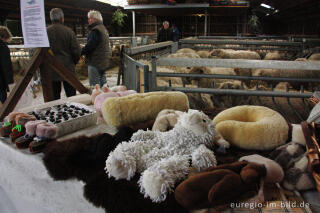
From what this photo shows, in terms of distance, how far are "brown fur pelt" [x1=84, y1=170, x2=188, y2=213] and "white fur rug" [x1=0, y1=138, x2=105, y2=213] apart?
0.06 metres

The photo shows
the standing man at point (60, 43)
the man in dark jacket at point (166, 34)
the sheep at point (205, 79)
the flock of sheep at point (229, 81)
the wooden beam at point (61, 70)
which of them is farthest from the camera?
the man in dark jacket at point (166, 34)

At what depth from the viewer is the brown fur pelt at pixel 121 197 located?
2.57ft

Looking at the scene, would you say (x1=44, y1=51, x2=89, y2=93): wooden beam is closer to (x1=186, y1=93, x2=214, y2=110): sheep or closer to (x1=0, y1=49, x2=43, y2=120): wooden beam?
(x1=0, y1=49, x2=43, y2=120): wooden beam

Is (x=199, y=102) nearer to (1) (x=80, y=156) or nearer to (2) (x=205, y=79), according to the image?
(2) (x=205, y=79)

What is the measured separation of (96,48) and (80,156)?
2.91 meters

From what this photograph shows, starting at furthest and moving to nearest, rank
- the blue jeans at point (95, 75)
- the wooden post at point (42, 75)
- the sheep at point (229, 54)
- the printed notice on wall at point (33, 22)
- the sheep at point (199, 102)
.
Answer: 1. the sheep at point (229, 54)
2. the blue jeans at point (95, 75)
3. the sheep at point (199, 102)
4. the wooden post at point (42, 75)
5. the printed notice on wall at point (33, 22)

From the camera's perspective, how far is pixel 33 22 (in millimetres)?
1798

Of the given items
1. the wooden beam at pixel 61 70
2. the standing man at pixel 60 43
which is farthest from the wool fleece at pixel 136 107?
the standing man at pixel 60 43

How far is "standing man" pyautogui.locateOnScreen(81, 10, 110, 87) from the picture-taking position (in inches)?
142

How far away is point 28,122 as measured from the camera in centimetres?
133

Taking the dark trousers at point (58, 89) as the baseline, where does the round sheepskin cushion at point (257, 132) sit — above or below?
above

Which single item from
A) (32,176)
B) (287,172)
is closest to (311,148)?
(287,172)

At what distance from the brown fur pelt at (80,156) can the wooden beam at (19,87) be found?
0.89 m

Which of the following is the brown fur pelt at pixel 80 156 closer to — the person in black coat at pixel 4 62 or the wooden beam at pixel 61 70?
the wooden beam at pixel 61 70
